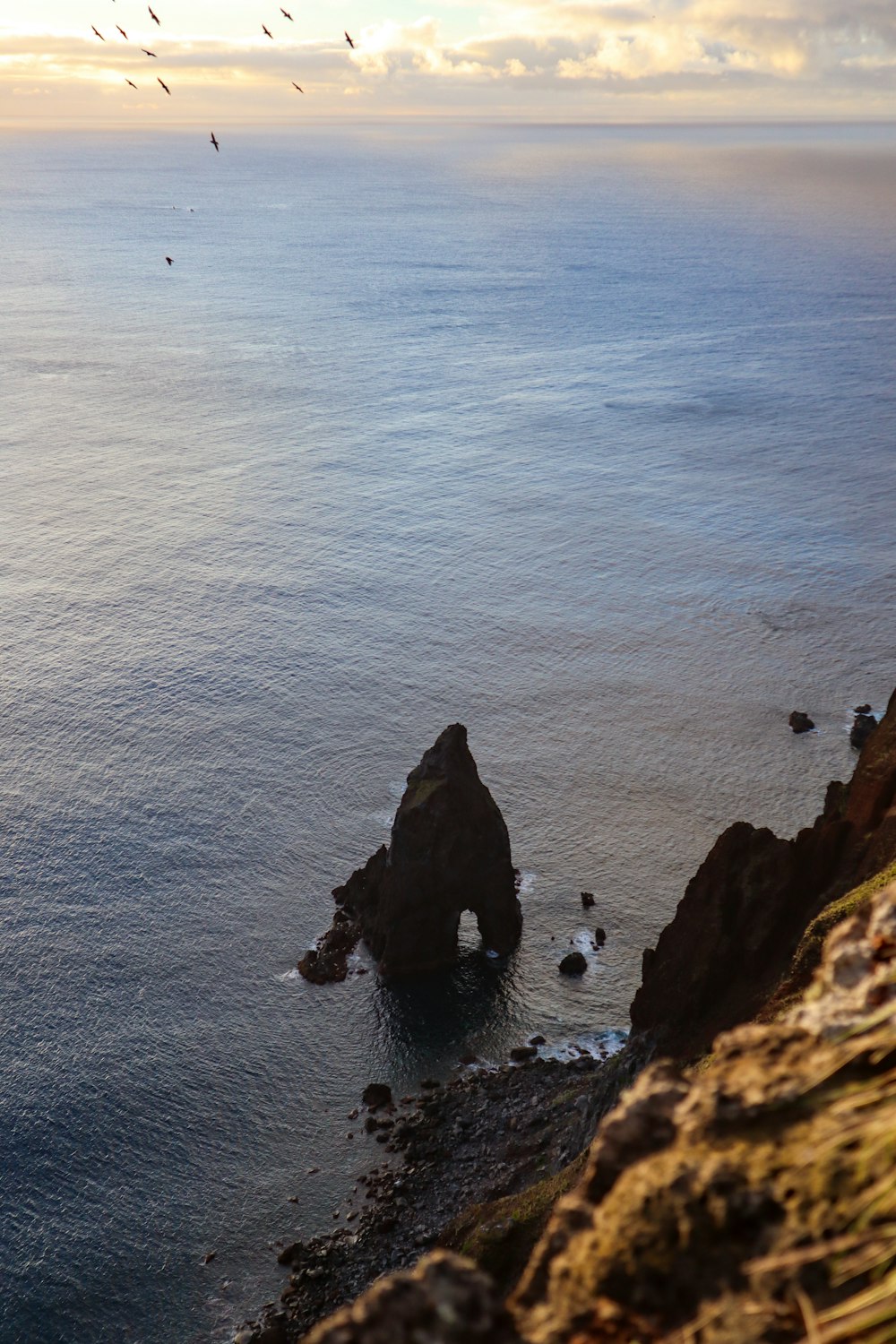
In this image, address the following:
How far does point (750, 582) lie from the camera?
434 feet

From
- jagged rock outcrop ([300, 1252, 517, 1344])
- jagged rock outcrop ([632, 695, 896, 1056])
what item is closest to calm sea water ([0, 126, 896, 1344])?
jagged rock outcrop ([632, 695, 896, 1056])

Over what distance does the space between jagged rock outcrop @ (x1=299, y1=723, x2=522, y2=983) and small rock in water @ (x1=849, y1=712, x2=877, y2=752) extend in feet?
120

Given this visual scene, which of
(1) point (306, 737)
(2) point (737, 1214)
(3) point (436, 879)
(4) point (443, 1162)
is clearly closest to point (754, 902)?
(4) point (443, 1162)

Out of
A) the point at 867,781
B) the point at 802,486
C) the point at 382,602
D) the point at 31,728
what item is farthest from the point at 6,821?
the point at 802,486

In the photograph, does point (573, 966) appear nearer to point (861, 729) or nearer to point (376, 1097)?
point (376, 1097)

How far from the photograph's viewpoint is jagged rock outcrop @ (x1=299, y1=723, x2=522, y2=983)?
71375 millimetres

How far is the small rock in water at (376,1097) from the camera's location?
206 feet

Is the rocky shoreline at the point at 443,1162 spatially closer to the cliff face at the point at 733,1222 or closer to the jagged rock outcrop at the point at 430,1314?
the cliff face at the point at 733,1222

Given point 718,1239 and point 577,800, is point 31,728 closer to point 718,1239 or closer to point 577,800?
point 577,800

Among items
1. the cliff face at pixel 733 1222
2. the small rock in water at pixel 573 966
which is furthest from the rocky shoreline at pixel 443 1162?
the cliff face at pixel 733 1222

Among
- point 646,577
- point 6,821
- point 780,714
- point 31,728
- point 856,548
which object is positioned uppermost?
point 856,548

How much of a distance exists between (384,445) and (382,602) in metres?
62.0

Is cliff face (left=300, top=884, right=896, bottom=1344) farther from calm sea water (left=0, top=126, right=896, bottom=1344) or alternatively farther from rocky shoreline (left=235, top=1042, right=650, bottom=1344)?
calm sea water (left=0, top=126, right=896, bottom=1344)

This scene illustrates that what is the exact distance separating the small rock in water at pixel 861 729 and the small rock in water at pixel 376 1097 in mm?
51375
